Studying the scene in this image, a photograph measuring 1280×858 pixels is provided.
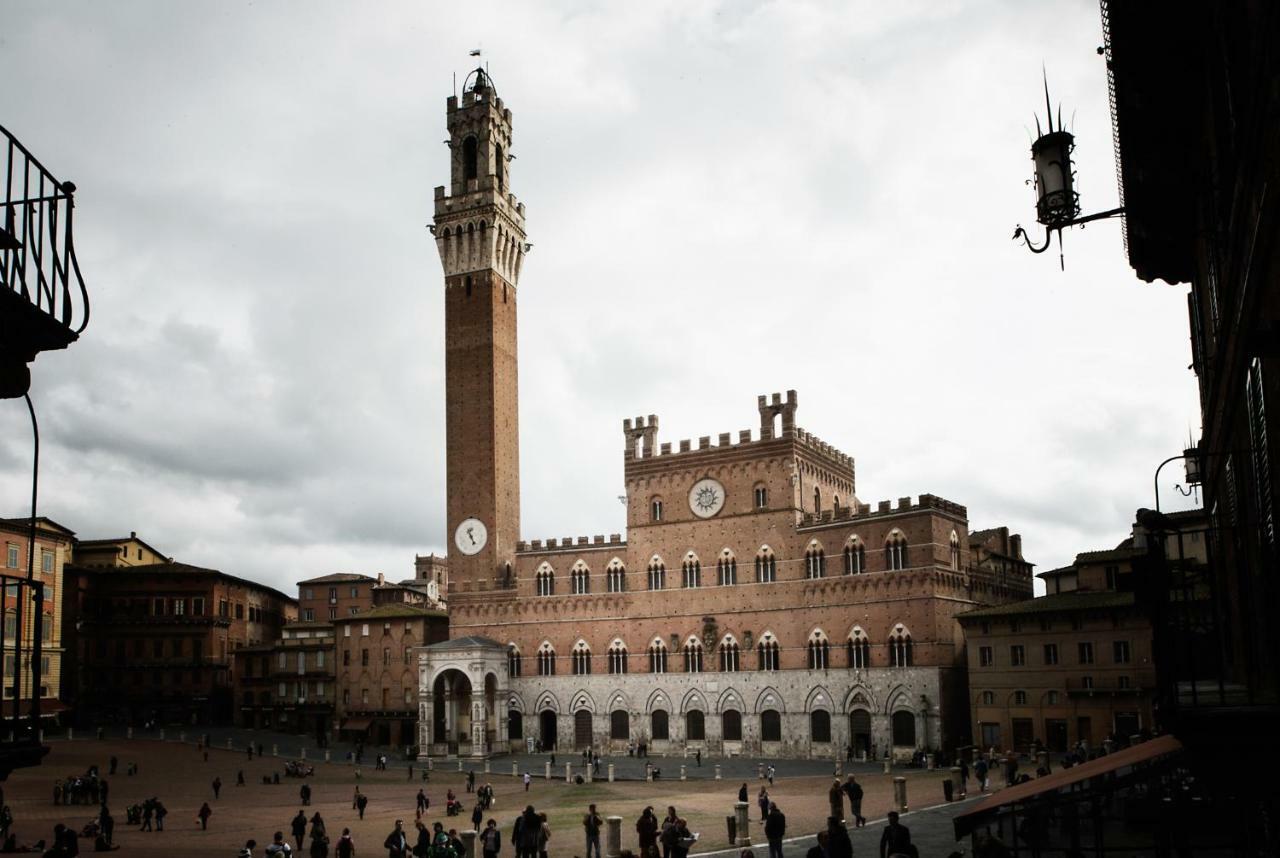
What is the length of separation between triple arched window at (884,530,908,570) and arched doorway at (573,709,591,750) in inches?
748

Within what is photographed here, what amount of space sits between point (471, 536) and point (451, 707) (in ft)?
32.4

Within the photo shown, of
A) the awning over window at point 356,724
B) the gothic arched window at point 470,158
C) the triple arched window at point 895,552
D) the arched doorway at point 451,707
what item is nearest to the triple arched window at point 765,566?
the triple arched window at point 895,552

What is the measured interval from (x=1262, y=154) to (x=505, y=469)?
Result: 6364cm

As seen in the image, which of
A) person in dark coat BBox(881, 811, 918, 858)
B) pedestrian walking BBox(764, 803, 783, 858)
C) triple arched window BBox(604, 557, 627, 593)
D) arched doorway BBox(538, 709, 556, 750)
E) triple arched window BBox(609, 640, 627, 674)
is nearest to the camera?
person in dark coat BBox(881, 811, 918, 858)

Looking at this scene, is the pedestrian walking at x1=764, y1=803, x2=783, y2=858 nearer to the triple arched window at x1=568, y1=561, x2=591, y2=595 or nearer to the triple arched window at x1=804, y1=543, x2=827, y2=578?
the triple arched window at x1=804, y1=543, x2=827, y2=578

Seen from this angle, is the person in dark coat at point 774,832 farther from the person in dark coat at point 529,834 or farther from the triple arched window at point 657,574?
the triple arched window at point 657,574

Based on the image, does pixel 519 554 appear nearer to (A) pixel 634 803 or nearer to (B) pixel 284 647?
(B) pixel 284 647

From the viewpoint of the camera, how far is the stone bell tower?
67.2 m

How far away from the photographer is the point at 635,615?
62688mm

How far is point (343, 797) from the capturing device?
43.2 meters

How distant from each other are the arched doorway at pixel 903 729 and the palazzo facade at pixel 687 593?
0.14m

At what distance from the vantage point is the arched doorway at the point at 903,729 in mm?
53375

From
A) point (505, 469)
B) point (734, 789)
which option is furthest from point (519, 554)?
point (734, 789)

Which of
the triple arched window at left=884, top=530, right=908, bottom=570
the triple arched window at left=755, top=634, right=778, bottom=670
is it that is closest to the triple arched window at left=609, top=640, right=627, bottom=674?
the triple arched window at left=755, top=634, right=778, bottom=670
